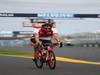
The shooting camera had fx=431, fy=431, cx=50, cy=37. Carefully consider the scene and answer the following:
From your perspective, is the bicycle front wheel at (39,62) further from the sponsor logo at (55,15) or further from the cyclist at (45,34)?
the sponsor logo at (55,15)

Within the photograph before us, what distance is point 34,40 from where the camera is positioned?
14.0 meters

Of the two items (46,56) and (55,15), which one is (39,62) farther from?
(55,15)

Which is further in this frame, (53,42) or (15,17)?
(15,17)

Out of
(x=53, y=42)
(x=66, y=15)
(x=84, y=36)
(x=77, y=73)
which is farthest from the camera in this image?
(x=66, y=15)

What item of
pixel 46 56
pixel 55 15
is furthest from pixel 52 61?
pixel 55 15

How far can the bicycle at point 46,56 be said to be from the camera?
43.4 ft

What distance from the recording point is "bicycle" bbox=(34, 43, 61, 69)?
43.4 ft

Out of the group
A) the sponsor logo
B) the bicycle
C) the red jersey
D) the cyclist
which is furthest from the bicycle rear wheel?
the sponsor logo

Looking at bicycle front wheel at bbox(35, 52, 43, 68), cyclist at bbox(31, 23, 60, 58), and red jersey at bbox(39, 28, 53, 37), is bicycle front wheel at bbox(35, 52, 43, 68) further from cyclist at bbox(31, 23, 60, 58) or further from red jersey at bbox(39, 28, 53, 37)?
red jersey at bbox(39, 28, 53, 37)

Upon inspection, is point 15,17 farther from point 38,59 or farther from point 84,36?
point 38,59

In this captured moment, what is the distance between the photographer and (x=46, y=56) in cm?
1344

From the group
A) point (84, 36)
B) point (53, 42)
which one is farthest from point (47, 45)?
point (84, 36)

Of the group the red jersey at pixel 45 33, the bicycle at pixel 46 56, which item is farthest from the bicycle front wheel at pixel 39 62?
the red jersey at pixel 45 33

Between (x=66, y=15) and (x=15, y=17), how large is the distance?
7541 millimetres
